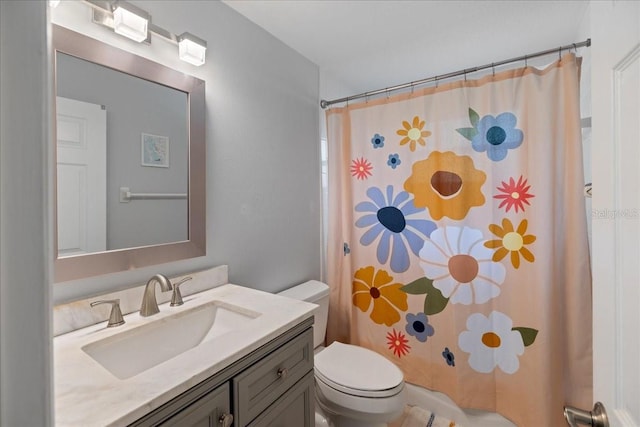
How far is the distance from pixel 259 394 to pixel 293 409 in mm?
201

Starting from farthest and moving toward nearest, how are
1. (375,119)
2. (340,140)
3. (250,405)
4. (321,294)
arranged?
(340,140) → (375,119) → (321,294) → (250,405)

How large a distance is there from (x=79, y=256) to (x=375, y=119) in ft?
5.69

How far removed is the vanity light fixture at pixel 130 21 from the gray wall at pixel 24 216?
3.54 ft

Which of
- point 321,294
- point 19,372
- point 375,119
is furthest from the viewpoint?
point 375,119

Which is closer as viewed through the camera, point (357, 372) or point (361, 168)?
point (357, 372)

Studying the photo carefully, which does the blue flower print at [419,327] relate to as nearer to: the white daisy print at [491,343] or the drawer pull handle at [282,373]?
the white daisy print at [491,343]

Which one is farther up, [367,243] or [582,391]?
[367,243]

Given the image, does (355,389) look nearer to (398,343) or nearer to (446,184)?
(398,343)

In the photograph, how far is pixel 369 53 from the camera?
203 cm

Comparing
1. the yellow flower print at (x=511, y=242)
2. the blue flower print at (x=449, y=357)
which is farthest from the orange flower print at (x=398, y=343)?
the yellow flower print at (x=511, y=242)

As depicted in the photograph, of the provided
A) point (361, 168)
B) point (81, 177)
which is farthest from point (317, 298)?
point (81, 177)

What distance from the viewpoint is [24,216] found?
0.79ft

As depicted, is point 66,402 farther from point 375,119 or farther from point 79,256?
point 375,119

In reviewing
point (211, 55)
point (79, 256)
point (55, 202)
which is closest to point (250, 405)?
point (79, 256)
